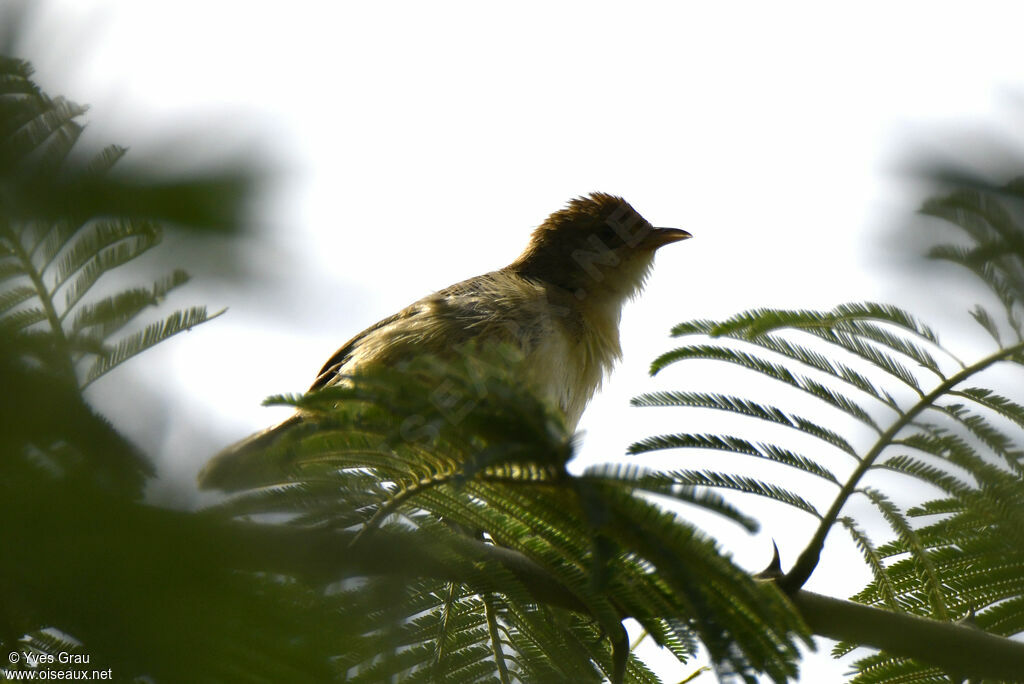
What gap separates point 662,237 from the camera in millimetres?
7125

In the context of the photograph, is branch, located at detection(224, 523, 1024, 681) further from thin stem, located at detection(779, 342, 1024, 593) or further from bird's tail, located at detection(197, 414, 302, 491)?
bird's tail, located at detection(197, 414, 302, 491)

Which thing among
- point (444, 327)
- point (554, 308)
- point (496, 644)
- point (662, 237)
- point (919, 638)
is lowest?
point (919, 638)

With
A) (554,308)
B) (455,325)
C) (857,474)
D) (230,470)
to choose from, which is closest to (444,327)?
(455,325)

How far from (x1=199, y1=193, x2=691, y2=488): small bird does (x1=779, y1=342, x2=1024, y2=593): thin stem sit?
5.87 feet

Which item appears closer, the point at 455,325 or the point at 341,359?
the point at 455,325

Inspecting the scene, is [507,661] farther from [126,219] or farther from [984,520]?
[126,219]

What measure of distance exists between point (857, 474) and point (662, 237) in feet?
14.7

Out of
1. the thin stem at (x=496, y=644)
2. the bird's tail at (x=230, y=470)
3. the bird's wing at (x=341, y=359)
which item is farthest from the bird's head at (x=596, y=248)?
the bird's tail at (x=230, y=470)

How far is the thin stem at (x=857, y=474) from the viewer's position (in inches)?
108

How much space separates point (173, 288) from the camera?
985 millimetres

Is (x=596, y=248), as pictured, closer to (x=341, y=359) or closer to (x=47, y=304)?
(x=341, y=359)

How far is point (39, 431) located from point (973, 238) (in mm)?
1420

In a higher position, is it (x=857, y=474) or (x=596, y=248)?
(x=596, y=248)

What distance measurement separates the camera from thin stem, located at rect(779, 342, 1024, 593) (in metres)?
2.75
